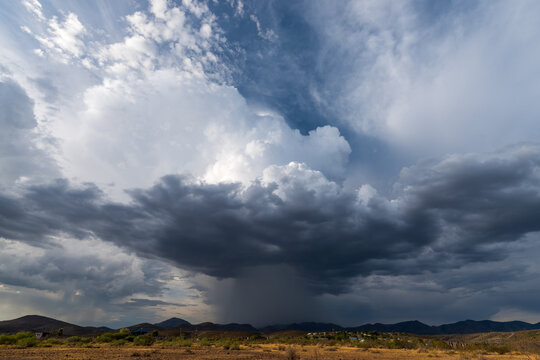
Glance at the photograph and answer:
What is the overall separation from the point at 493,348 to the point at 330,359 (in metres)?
39.1

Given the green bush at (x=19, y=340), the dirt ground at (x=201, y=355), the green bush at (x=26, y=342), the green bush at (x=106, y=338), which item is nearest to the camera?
the dirt ground at (x=201, y=355)

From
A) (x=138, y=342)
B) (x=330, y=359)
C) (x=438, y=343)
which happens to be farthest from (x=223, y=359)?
(x=438, y=343)

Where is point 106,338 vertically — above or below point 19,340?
above

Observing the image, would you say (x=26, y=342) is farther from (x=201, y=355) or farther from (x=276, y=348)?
(x=276, y=348)

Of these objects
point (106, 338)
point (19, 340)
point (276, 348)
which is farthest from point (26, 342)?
point (276, 348)

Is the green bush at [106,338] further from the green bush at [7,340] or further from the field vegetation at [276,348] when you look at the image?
the green bush at [7,340]

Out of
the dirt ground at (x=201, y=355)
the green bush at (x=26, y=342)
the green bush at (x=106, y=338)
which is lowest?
the dirt ground at (x=201, y=355)

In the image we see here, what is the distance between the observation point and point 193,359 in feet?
114

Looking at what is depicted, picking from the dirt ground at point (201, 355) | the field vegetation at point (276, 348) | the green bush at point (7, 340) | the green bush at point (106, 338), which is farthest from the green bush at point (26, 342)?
the green bush at point (106, 338)

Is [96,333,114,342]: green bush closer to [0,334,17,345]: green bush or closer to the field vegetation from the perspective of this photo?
the field vegetation

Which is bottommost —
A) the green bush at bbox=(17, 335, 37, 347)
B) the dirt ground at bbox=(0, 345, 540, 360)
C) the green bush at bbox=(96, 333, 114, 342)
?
the dirt ground at bbox=(0, 345, 540, 360)

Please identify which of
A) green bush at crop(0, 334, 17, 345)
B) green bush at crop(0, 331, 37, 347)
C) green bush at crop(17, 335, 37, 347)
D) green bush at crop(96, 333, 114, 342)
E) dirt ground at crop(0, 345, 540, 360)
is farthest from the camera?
green bush at crop(96, 333, 114, 342)

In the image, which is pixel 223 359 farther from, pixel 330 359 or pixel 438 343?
pixel 438 343

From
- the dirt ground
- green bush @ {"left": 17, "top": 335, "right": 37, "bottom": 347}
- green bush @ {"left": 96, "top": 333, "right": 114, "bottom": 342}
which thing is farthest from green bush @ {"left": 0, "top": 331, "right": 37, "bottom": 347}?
green bush @ {"left": 96, "top": 333, "right": 114, "bottom": 342}
